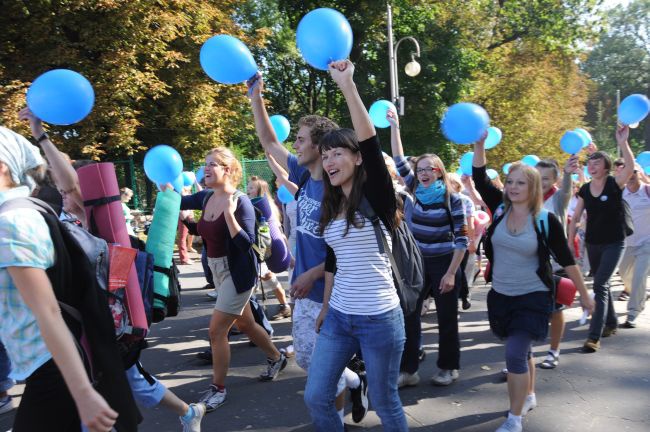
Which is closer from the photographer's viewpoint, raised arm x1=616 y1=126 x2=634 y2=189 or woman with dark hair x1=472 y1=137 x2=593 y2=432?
woman with dark hair x1=472 y1=137 x2=593 y2=432

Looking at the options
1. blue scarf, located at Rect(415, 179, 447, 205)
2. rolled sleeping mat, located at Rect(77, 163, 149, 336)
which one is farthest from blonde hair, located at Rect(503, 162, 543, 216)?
rolled sleeping mat, located at Rect(77, 163, 149, 336)

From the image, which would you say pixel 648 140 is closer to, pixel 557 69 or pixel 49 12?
pixel 557 69

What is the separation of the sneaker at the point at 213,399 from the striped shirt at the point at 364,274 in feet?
6.46

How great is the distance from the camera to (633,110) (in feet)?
20.4

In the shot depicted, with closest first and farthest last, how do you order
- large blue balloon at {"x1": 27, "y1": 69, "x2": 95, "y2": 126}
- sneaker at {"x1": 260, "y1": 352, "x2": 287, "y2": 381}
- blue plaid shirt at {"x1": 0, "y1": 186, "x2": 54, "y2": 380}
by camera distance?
blue plaid shirt at {"x1": 0, "y1": 186, "x2": 54, "y2": 380} < large blue balloon at {"x1": 27, "y1": 69, "x2": 95, "y2": 126} < sneaker at {"x1": 260, "y1": 352, "x2": 287, "y2": 381}

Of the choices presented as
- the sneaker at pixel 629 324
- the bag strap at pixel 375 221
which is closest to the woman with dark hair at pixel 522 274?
the bag strap at pixel 375 221

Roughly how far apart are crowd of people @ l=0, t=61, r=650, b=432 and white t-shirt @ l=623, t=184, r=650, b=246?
2.36 ft

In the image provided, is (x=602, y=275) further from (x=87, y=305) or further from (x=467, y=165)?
(x=87, y=305)

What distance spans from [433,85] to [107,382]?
73.9 feet

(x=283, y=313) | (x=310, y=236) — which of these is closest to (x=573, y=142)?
(x=283, y=313)

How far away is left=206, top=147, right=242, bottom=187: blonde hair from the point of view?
4375 mm

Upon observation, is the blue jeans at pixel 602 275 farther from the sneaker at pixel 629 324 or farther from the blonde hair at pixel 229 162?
the blonde hair at pixel 229 162

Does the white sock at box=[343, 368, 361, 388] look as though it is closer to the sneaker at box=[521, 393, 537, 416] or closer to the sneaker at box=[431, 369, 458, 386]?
the sneaker at box=[431, 369, 458, 386]

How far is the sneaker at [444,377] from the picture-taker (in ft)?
15.5
